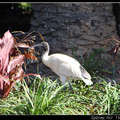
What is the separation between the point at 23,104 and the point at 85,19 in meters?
3.80

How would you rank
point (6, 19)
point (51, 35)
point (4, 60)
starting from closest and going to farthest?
point (4, 60) < point (51, 35) < point (6, 19)

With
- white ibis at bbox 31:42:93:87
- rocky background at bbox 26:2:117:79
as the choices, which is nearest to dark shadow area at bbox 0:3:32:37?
rocky background at bbox 26:2:117:79

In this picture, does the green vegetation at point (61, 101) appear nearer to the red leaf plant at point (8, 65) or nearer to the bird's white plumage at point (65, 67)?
the red leaf plant at point (8, 65)

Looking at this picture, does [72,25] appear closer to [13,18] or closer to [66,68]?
[66,68]

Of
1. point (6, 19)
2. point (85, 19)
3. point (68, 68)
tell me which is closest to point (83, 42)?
point (85, 19)

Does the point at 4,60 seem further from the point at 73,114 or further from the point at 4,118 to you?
the point at 73,114

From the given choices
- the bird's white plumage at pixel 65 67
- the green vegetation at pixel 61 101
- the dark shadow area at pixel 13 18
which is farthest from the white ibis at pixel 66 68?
the dark shadow area at pixel 13 18

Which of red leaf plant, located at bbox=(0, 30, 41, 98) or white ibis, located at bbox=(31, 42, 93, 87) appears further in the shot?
white ibis, located at bbox=(31, 42, 93, 87)

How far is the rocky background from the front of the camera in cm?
704

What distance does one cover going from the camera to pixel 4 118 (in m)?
3.92

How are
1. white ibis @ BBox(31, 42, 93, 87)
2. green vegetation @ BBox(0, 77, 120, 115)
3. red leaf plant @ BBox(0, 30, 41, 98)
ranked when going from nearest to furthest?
green vegetation @ BBox(0, 77, 120, 115) < red leaf plant @ BBox(0, 30, 41, 98) < white ibis @ BBox(31, 42, 93, 87)

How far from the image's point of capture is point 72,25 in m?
7.14

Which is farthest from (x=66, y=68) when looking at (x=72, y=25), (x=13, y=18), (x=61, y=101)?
(x=13, y=18)

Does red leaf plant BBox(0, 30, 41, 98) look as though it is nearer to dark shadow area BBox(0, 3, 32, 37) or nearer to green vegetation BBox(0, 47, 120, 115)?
green vegetation BBox(0, 47, 120, 115)
